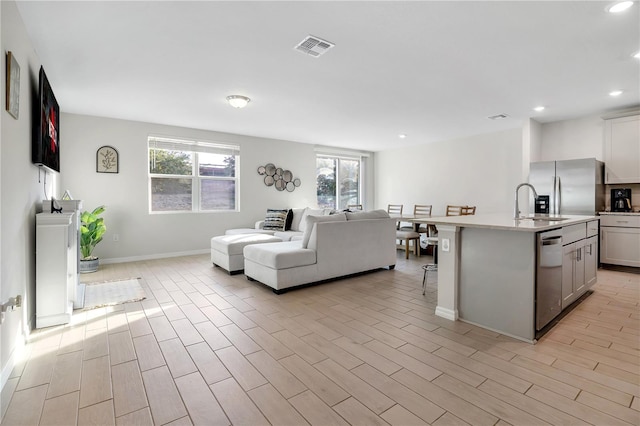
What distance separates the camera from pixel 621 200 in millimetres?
4895

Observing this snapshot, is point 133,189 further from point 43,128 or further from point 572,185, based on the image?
point 572,185

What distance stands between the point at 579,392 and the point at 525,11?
8.38 feet

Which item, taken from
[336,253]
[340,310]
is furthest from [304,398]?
[336,253]

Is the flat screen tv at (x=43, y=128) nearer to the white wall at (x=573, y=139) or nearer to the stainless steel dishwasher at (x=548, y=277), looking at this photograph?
the stainless steel dishwasher at (x=548, y=277)

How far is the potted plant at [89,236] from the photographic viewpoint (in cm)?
459

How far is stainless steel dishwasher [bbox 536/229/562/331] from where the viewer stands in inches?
93.1

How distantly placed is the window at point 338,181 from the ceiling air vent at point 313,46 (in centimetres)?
507

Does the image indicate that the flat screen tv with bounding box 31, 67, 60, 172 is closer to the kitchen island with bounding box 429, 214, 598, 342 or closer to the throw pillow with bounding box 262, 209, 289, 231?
the throw pillow with bounding box 262, 209, 289, 231

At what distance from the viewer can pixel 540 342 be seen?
2359 millimetres

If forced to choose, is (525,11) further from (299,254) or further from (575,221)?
(299,254)

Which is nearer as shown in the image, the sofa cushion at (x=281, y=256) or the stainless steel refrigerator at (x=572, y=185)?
the sofa cushion at (x=281, y=256)

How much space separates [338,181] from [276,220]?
3.15 meters

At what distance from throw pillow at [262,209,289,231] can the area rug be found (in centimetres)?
237

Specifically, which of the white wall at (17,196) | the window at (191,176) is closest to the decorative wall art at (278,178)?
the window at (191,176)
